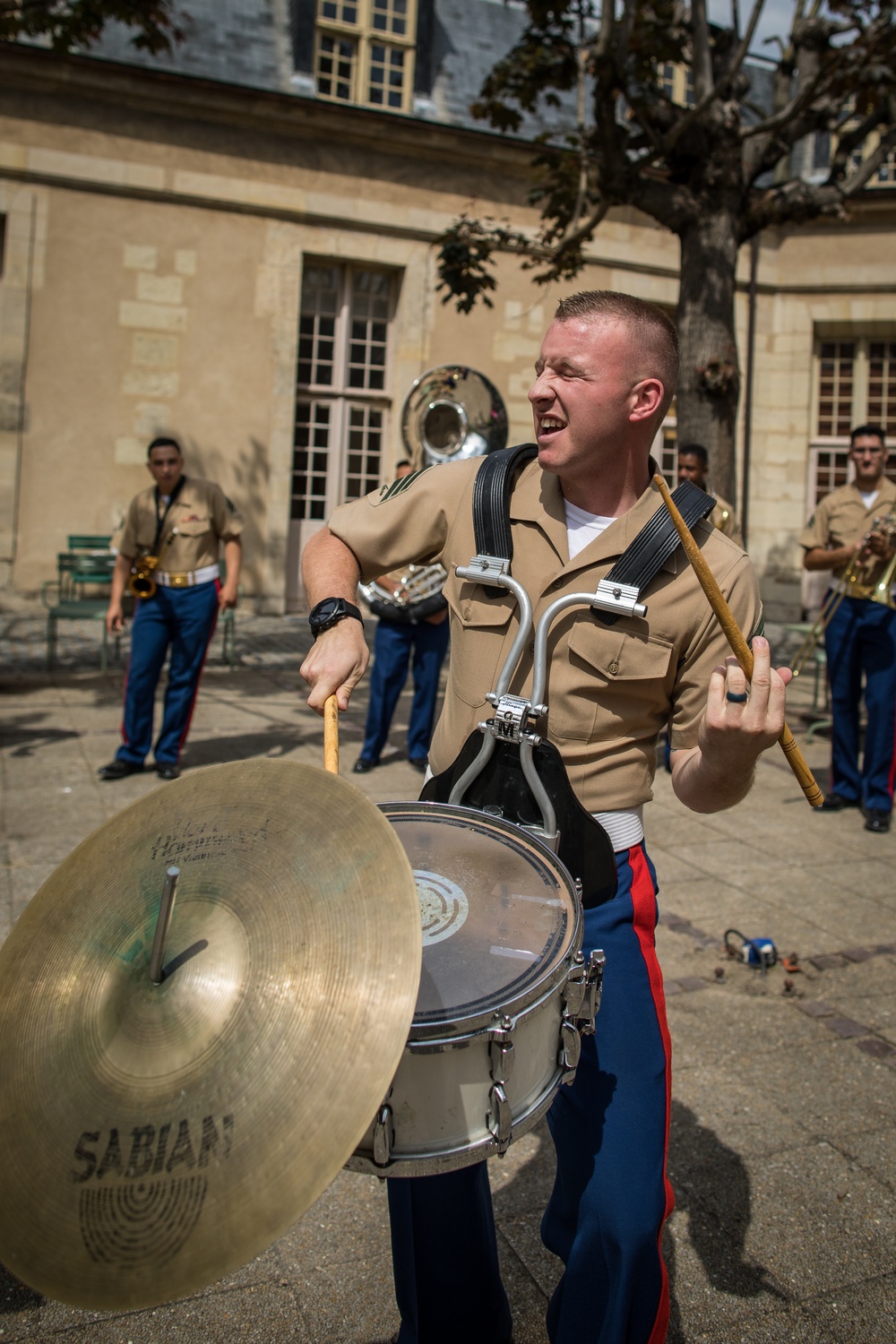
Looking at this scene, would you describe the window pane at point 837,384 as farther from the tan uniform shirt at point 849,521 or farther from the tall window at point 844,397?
the tan uniform shirt at point 849,521

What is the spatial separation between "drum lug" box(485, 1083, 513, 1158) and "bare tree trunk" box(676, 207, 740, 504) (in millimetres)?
6903

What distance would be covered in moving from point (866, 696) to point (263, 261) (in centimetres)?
1024

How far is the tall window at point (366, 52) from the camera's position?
14242 mm

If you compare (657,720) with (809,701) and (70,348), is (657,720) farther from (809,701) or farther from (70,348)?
(70,348)

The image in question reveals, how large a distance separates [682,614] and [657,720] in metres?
0.24

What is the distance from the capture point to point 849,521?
263 inches

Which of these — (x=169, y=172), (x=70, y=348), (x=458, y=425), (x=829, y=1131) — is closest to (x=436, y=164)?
(x=169, y=172)

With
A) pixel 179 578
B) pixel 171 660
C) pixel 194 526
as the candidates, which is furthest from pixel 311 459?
pixel 171 660

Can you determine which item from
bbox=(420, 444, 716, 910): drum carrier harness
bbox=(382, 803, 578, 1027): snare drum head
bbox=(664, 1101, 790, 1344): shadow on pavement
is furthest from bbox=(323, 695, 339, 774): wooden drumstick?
bbox=(664, 1101, 790, 1344): shadow on pavement

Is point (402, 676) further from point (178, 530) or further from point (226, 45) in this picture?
point (226, 45)

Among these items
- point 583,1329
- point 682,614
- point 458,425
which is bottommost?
point 583,1329

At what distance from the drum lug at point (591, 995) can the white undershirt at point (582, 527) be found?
835 mm

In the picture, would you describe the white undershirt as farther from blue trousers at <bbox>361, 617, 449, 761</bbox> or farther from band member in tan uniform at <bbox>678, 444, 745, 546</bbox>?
band member in tan uniform at <bbox>678, 444, 745, 546</bbox>

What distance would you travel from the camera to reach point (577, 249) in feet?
29.3
